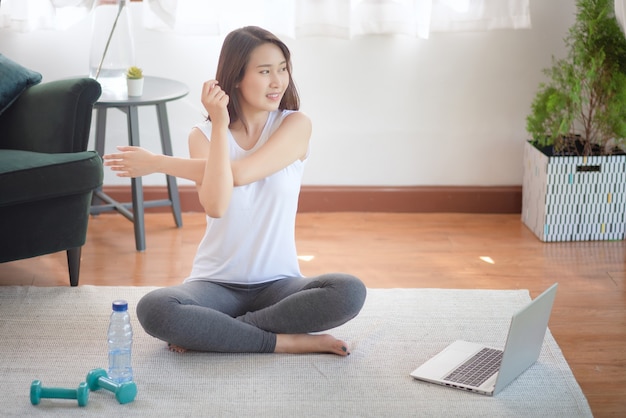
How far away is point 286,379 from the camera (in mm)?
2188

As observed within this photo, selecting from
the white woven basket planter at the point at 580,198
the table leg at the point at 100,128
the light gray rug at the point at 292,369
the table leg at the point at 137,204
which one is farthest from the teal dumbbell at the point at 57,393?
the white woven basket planter at the point at 580,198

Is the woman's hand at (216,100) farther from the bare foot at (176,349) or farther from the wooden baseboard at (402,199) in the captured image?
the wooden baseboard at (402,199)

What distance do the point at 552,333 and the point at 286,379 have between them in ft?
2.49

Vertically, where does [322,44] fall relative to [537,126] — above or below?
above

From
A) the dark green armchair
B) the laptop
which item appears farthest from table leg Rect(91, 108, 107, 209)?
the laptop

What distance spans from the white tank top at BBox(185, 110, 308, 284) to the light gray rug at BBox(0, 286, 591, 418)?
0.22 metres

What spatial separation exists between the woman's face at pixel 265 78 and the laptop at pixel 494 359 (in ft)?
2.40

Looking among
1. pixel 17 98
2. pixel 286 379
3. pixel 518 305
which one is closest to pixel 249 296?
pixel 286 379

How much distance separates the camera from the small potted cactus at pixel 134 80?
3.07 m

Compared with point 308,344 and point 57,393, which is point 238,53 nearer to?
point 308,344

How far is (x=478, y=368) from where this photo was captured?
223cm

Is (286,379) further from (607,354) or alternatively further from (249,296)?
(607,354)

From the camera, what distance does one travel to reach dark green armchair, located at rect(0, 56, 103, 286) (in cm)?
260

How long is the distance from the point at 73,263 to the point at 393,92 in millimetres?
1386
